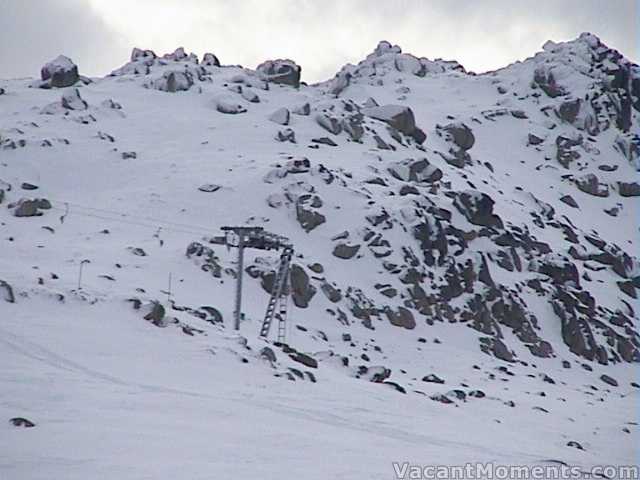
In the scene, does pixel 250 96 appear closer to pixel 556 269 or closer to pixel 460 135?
pixel 460 135

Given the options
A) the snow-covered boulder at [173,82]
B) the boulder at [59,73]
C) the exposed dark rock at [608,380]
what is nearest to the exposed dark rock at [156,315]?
the exposed dark rock at [608,380]

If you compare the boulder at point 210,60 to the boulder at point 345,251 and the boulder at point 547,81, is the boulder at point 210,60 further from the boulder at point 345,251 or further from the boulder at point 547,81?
the boulder at point 345,251

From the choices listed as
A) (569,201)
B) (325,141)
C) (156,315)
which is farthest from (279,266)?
(569,201)

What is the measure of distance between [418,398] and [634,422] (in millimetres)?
10094

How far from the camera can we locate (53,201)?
51219 mm

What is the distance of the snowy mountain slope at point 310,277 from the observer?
17672mm

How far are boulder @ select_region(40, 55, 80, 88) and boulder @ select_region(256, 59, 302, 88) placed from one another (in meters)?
21.7

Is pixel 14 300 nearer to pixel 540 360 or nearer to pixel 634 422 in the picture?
pixel 634 422

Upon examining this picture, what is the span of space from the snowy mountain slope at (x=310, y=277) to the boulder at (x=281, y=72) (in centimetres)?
30

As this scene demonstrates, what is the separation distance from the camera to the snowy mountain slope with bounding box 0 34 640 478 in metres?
17.7

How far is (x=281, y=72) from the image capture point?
91.7 m

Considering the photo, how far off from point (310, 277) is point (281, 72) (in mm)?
51547

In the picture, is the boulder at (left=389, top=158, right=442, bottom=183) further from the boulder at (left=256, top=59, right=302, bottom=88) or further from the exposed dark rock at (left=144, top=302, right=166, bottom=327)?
the exposed dark rock at (left=144, top=302, right=166, bottom=327)

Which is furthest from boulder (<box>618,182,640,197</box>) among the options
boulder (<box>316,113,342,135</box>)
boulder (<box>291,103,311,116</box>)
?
boulder (<box>291,103,311,116</box>)
